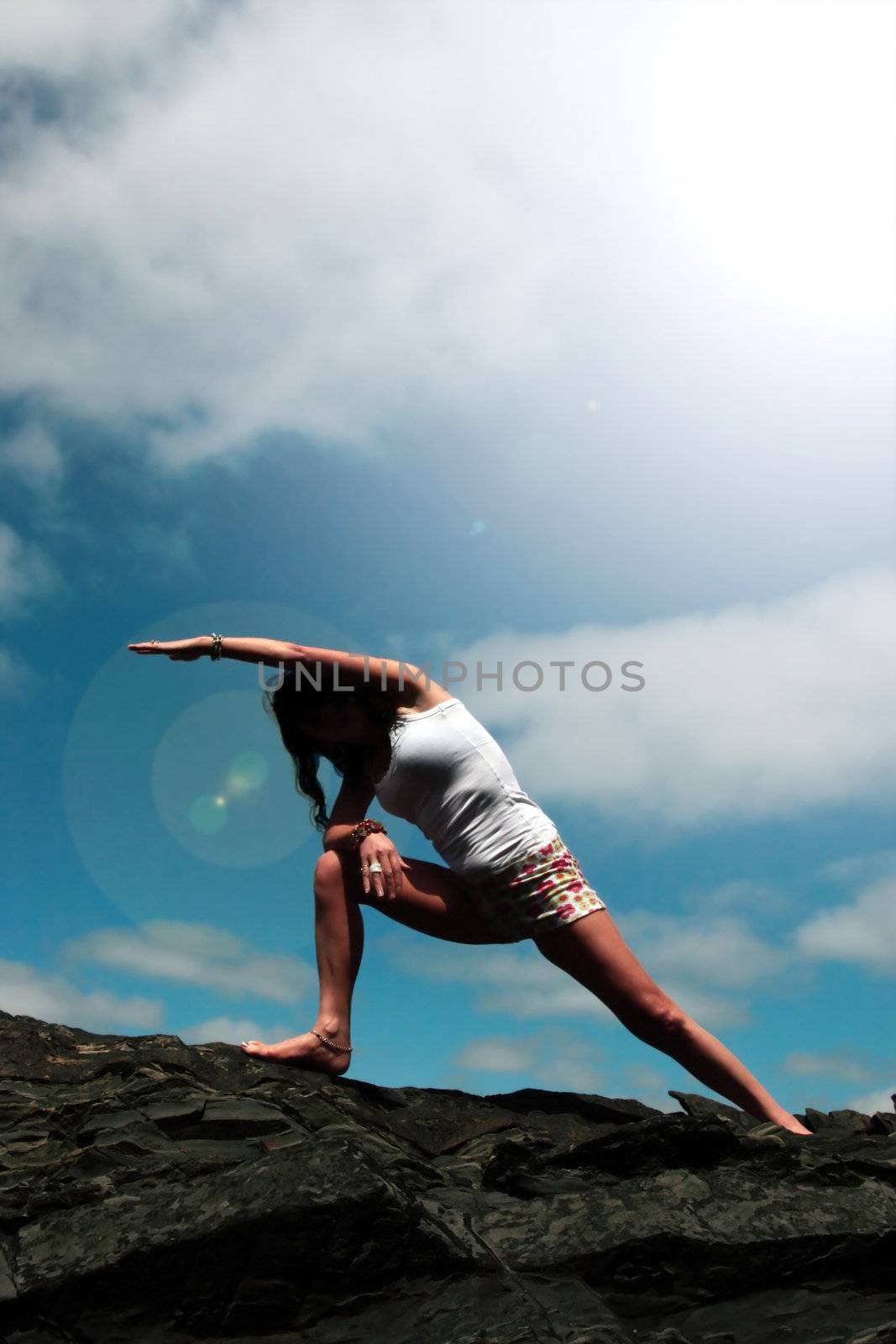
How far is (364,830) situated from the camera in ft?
15.6

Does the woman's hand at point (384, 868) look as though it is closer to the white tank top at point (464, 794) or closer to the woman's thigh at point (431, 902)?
the woman's thigh at point (431, 902)

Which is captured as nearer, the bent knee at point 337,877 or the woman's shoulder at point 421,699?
the bent knee at point 337,877

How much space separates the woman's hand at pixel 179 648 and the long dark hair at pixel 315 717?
0.43m

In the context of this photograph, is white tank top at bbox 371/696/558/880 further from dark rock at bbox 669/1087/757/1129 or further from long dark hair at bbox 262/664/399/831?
dark rock at bbox 669/1087/757/1129

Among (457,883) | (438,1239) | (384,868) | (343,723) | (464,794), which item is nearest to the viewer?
(438,1239)

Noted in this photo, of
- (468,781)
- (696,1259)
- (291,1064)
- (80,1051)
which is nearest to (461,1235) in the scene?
(696,1259)

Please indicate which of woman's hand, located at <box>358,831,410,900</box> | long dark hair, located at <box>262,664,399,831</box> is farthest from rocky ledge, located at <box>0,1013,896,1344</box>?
long dark hair, located at <box>262,664,399,831</box>

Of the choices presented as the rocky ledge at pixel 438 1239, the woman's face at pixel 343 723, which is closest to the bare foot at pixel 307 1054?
the rocky ledge at pixel 438 1239

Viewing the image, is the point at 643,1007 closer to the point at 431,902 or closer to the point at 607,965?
the point at 607,965

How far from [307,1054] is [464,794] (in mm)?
1431

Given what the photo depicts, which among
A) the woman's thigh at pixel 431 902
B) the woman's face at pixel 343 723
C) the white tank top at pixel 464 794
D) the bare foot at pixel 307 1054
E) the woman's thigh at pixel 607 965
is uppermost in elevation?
the woman's face at pixel 343 723

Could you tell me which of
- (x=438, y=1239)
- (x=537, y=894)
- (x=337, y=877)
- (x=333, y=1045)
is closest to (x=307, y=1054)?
(x=333, y=1045)

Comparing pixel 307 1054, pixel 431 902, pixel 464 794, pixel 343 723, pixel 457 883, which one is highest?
pixel 343 723

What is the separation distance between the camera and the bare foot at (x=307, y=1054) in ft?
15.2
